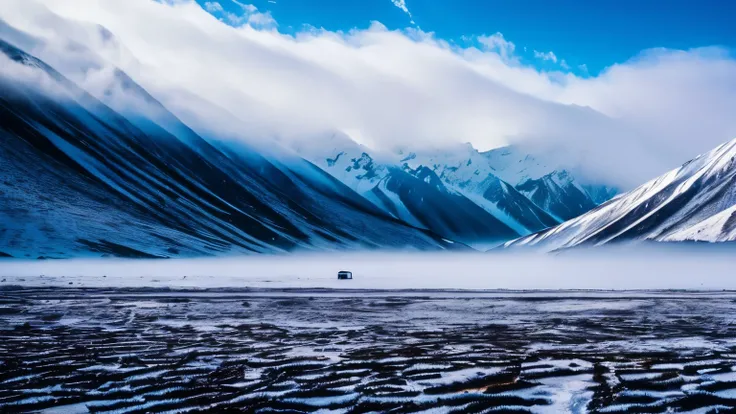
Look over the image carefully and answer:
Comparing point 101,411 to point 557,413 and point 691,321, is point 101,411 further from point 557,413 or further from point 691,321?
point 691,321

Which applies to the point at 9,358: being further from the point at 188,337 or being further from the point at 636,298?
the point at 636,298

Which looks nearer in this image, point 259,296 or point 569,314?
point 569,314

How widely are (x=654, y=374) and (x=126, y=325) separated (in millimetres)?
25967

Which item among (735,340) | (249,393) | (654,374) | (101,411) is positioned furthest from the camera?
(735,340)

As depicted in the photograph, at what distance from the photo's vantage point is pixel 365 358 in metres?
26.6

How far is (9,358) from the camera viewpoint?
26.0 metres

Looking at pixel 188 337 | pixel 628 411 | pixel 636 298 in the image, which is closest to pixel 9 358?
pixel 188 337

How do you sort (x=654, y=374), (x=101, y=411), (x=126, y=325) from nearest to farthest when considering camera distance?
(x=101, y=411)
(x=654, y=374)
(x=126, y=325)

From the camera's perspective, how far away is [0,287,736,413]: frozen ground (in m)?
19.7

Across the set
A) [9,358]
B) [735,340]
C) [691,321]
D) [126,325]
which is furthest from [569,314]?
[9,358]

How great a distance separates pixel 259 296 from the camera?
59844 millimetres

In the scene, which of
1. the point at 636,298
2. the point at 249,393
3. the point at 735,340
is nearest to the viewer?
the point at 249,393

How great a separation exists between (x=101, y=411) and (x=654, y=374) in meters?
16.8

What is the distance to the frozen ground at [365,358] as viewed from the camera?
19.7 metres
